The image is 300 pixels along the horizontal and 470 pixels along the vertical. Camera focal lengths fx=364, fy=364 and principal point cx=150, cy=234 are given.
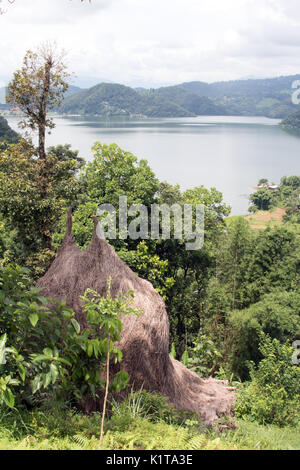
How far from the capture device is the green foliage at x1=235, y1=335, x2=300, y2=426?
5770 mm

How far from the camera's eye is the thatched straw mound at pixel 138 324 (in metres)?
4.60

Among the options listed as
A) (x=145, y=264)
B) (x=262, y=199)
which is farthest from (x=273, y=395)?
(x=262, y=199)

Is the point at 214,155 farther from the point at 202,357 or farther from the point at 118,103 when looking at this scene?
the point at 118,103

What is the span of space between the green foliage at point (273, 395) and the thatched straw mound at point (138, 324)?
430 mm

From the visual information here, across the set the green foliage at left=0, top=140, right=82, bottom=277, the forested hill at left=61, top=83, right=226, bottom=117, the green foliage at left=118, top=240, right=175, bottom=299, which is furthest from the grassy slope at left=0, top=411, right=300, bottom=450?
the forested hill at left=61, top=83, right=226, bottom=117

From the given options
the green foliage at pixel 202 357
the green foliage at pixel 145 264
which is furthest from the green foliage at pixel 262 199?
the green foliage at pixel 202 357

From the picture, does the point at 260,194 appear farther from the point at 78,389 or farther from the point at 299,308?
the point at 78,389

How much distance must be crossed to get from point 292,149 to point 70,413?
392ft

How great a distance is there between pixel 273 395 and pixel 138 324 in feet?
10.0

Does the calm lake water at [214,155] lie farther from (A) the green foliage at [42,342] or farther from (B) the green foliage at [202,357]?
(A) the green foliage at [42,342]

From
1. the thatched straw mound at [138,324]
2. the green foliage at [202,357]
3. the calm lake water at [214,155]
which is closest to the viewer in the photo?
the thatched straw mound at [138,324]

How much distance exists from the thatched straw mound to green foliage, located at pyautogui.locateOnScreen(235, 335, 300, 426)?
43 centimetres

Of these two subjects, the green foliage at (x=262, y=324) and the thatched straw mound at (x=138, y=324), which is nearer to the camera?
the thatched straw mound at (x=138, y=324)
